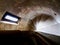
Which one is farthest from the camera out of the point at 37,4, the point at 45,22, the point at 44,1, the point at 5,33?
the point at 45,22

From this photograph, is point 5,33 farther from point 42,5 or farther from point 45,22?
point 45,22

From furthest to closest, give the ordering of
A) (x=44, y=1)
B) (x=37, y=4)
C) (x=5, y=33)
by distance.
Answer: (x=37, y=4) < (x=44, y=1) < (x=5, y=33)

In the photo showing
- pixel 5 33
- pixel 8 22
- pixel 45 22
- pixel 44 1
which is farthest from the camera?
pixel 45 22

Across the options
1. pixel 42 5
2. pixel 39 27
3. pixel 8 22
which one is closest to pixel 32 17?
pixel 39 27

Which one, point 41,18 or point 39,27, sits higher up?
point 41,18

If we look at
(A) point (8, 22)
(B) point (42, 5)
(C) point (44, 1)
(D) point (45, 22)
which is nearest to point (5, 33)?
(C) point (44, 1)

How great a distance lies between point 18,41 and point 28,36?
0.07 metres

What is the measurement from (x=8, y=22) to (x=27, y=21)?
22.8 inches

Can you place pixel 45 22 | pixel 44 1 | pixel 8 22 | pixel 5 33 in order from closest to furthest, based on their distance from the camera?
pixel 5 33 → pixel 44 1 → pixel 8 22 → pixel 45 22

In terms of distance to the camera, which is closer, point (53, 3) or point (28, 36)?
point (28, 36)

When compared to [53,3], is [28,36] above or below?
below

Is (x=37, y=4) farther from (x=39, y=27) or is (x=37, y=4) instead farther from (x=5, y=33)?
(x=5, y=33)

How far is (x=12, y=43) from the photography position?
27.9 inches

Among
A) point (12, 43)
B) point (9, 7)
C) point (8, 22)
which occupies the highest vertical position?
point (9, 7)
